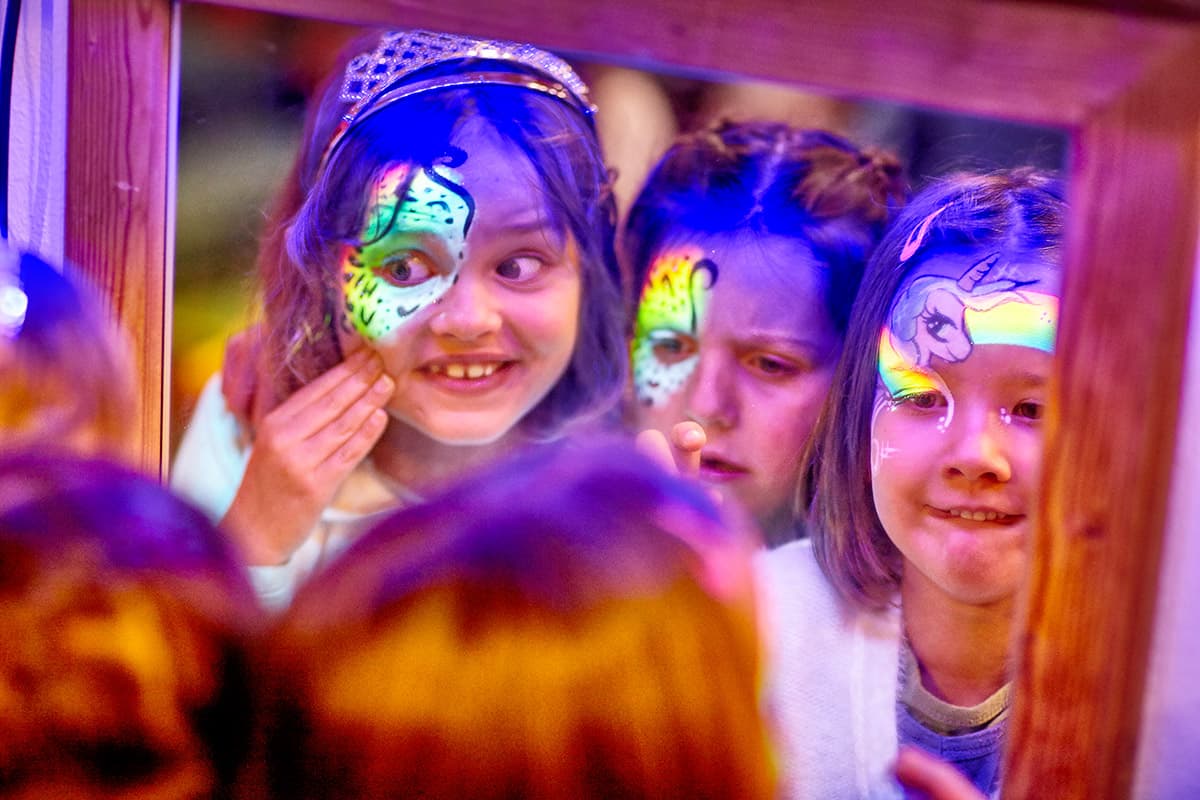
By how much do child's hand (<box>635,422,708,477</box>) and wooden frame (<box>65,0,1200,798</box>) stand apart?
34 cm

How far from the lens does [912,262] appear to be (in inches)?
38.3

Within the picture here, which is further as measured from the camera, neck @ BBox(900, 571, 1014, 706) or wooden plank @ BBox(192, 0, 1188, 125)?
neck @ BBox(900, 571, 1014, 706)

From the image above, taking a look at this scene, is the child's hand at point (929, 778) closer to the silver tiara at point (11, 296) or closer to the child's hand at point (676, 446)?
the child's hand at point (676, 446)

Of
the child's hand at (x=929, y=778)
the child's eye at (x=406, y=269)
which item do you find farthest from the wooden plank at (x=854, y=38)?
the child's hand at (x=929, y=778)

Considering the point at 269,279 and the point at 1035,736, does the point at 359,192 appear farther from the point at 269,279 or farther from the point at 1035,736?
the point at 1035,736

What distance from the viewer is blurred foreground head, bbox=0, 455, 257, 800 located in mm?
938

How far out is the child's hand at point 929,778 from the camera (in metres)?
1.01

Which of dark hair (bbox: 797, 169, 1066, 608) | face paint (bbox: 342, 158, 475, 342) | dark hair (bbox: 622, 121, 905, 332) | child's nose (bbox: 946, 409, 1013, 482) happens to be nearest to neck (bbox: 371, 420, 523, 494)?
face paint (bbox: 342, 158, 475, 342)

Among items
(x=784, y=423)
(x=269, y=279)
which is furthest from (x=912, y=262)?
(x=269, y=279)

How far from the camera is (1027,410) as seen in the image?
96 cm

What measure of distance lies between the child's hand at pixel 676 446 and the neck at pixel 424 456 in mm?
130

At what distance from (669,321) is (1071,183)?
41 cm

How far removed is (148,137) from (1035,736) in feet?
3.46

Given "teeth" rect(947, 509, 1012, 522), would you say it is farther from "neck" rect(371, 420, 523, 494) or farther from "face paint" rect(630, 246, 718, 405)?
"neck" rect(371, 420, 523, 494)
